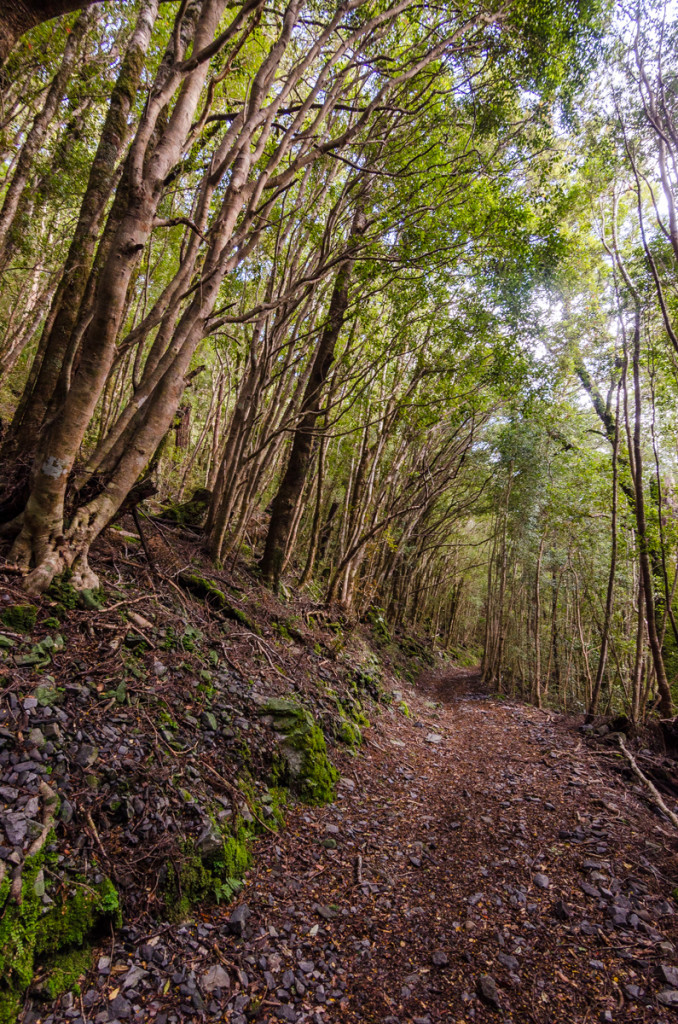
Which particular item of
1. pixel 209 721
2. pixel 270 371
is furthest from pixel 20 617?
pixel 270 371

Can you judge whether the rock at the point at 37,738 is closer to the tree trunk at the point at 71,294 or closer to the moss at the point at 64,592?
the moss at the point at 64,592

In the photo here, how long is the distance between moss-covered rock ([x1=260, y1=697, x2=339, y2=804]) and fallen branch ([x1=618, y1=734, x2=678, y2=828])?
3.41 metres

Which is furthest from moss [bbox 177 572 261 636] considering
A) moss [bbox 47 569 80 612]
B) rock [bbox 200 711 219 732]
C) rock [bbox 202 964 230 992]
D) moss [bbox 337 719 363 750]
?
rock [bbox 202 964 230 992]

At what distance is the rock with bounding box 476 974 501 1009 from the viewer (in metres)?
2.55

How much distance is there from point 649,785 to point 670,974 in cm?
320

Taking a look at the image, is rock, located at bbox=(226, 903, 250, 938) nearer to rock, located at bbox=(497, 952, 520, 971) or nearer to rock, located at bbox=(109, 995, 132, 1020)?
rock, located at bbox=(109, 995, 132, 1020)

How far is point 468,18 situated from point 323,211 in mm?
3243

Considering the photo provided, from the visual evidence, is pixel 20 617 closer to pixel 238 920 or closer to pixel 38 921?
pixel 38 921

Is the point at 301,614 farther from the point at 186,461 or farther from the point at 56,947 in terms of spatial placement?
the point at 186,461

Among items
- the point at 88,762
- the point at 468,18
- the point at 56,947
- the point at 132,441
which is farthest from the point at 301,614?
the point at 468,18

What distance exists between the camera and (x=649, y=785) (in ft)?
17.5

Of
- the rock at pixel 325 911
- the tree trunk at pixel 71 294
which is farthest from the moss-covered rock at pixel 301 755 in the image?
the tree trunk at pixel 71 294

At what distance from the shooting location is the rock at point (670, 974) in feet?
8.59

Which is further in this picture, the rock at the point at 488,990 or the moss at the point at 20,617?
the moss at the point at 20,617
